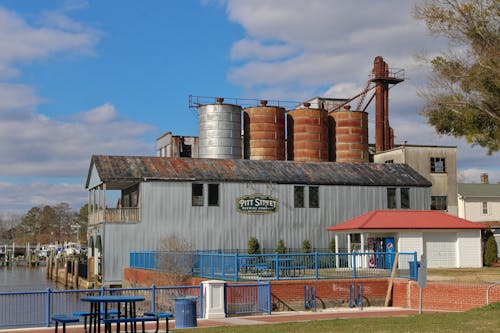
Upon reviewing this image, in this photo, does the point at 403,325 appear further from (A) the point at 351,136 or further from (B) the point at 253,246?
(A) the point at 351,136

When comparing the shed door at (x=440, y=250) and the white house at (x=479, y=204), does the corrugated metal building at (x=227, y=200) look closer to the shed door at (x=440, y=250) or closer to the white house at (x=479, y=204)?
the shed door at (x=440, y=250)

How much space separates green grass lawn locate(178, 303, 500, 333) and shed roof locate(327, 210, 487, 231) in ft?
58.6

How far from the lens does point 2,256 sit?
138 m

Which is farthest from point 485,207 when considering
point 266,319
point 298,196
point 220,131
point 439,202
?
point 266,319

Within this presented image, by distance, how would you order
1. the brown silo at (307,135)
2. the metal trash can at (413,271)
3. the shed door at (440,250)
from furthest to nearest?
1. the brown silo at (307,135)
2. the shed door at (440,250)
3. the metal trash can at (413,271)

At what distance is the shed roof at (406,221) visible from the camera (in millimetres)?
40594

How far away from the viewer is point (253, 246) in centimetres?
4831

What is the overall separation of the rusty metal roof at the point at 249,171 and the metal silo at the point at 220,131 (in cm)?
886

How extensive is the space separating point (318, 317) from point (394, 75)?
48856 mm

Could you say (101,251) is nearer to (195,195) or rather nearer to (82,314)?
(195,195)

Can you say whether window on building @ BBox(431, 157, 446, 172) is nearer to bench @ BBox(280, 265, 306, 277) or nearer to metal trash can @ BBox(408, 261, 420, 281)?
metal trash can @ BBox(408, 261, 420, 281)

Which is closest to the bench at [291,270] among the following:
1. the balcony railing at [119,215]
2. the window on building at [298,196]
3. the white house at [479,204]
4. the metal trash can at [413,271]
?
the metal trash can at [413,271]

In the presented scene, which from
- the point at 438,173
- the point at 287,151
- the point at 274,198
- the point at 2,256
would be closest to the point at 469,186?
the point at 438,173

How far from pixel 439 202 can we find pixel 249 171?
1882 centimetres
